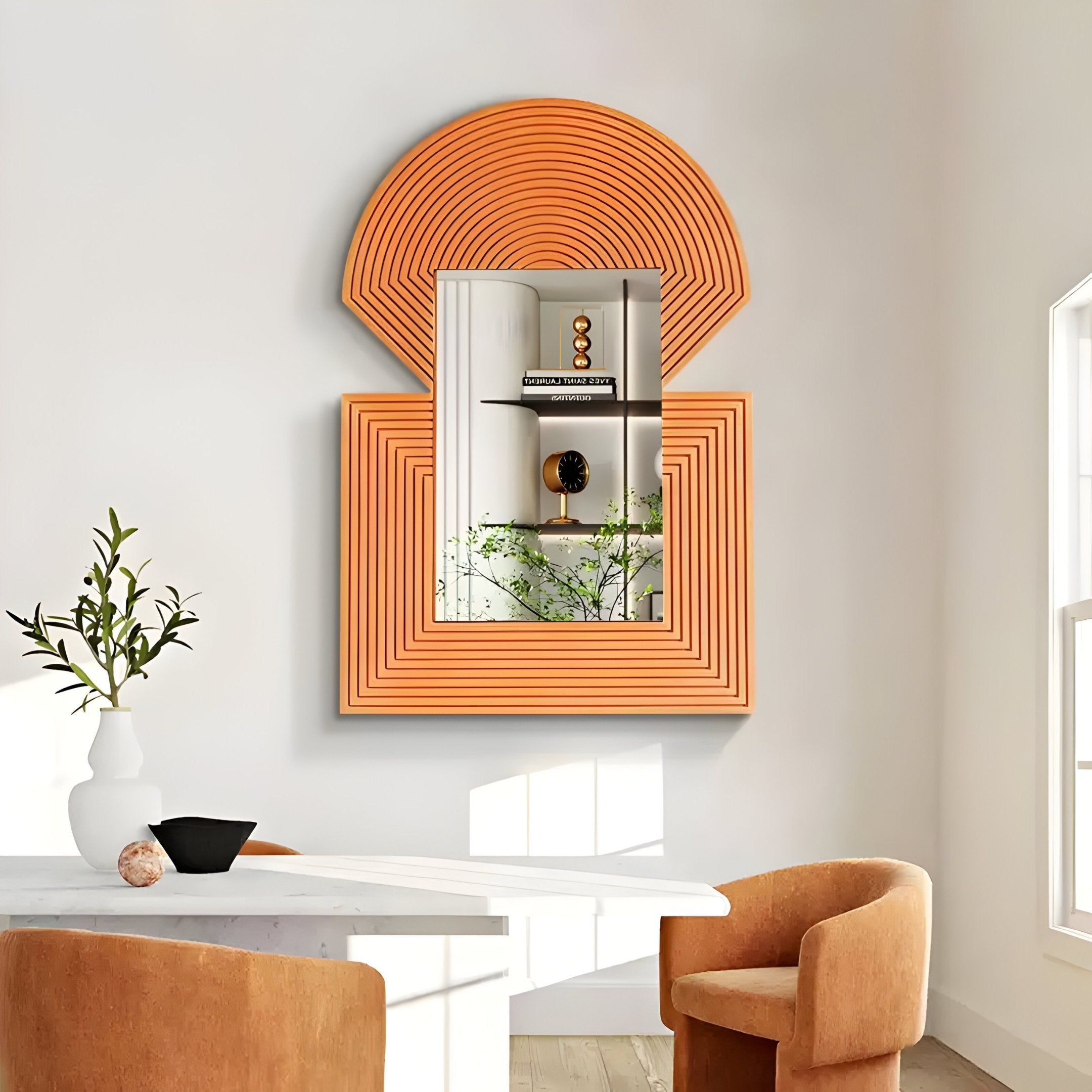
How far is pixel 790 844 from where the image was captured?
3.66 meters

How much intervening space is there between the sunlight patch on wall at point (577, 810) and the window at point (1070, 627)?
1.15 meters

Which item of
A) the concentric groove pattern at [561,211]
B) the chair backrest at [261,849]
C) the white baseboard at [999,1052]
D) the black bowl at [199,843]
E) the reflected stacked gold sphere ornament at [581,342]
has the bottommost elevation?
the white baseboard at [999,1052]

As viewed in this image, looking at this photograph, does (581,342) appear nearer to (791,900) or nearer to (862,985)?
(791,900)

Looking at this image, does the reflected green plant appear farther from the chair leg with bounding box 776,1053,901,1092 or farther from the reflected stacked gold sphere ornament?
the chair leg with bounding box 776,1053,901,1092

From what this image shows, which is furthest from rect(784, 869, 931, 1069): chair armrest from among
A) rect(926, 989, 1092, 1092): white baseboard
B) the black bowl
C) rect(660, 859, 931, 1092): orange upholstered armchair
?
the black bowl

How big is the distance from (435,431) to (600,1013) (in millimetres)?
1827

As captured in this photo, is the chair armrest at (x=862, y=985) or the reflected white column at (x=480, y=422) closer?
the chair armrest at (x=862, y=985)

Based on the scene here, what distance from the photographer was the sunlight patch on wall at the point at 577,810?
364 cm

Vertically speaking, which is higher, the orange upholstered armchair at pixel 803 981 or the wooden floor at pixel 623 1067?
the orange upholstered armchair at pixel 803 981

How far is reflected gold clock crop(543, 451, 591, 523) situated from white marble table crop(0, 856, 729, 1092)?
71.2 inches

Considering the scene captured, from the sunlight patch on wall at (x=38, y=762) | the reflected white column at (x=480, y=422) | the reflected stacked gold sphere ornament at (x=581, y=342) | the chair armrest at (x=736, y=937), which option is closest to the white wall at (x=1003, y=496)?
the chair armrest at (x=736, y=937)

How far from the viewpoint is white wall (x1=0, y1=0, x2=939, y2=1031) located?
3.67 m

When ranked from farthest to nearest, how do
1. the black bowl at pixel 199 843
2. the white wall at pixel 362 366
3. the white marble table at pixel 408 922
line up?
the white wall at pixel 362 366 < the black bowl at pixel 199 843 < the white marble table at pixel 408 922

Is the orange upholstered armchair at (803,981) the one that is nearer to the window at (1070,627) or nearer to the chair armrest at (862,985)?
the chair armrest at (862,985)
